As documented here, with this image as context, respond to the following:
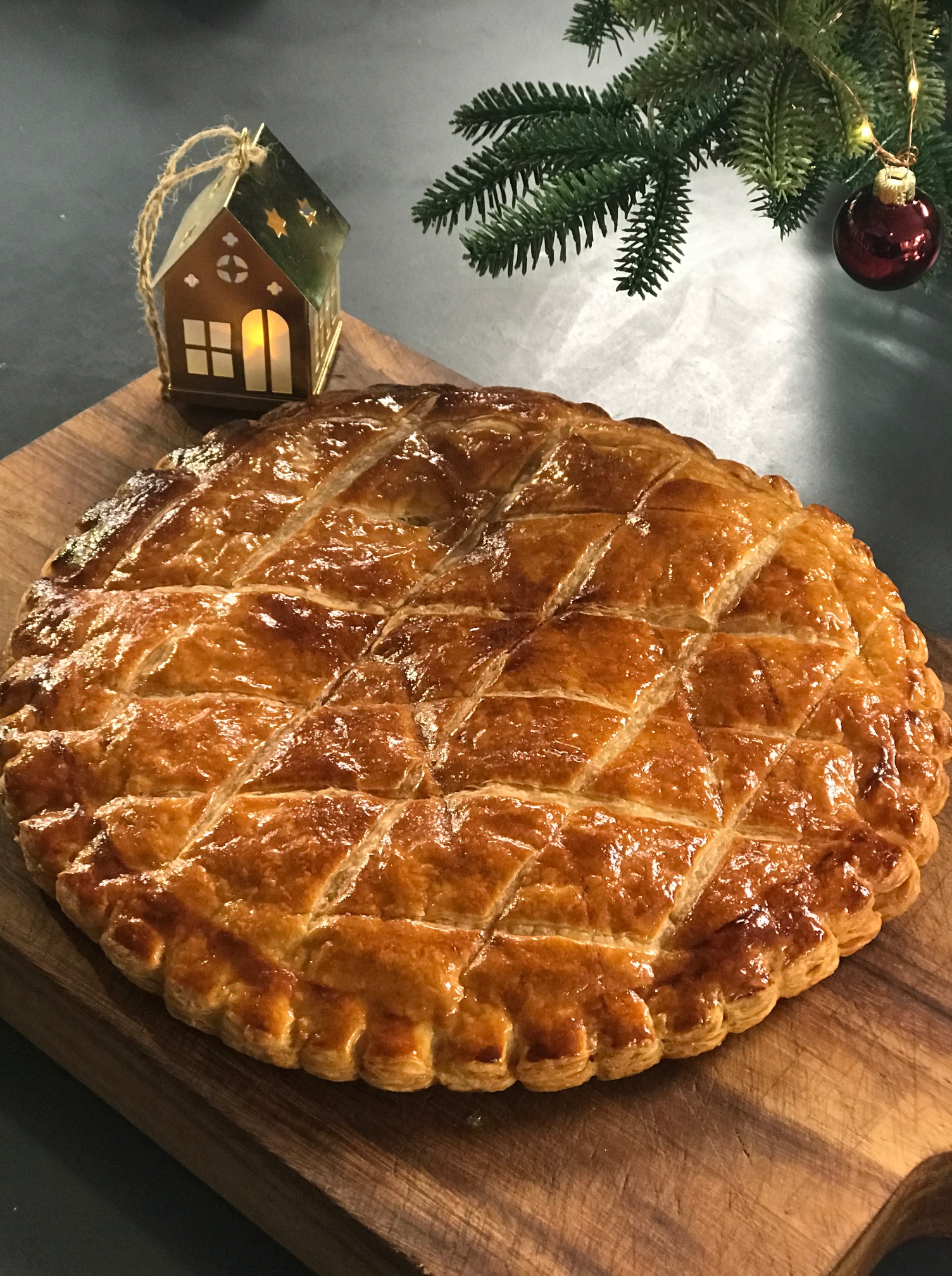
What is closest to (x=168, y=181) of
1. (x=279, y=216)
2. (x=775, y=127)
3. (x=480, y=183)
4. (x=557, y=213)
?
(x=279, y=216)

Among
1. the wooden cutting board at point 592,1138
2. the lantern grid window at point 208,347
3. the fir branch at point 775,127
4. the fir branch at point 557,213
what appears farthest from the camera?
the lantern grid window at point 208,347

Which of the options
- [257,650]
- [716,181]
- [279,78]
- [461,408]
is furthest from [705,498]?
[279,78]

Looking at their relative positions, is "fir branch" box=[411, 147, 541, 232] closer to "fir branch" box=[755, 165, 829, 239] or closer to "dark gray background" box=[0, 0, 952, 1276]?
"fir branch" box=[755, 165, 829, 239]

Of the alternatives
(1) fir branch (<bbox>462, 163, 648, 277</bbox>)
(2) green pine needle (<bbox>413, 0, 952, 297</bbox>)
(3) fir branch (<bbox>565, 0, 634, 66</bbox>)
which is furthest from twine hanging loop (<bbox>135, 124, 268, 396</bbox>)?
(3) fir branch (<bbox>565, 0, 634, 66</bbox>)

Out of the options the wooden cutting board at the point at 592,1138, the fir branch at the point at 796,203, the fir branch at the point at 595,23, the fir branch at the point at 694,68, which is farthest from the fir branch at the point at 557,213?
the wooden cutting board at the point at 592,1138

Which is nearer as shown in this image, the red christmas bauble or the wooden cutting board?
the wooden cutting board

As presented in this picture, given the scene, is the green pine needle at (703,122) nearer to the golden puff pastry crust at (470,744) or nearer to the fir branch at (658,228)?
the fir branch at (658,228)

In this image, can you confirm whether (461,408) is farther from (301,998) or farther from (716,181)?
(716,181)
